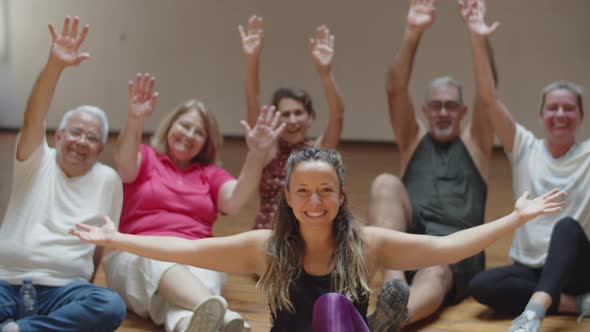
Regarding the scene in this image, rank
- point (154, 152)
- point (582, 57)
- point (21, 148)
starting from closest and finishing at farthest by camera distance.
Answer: point (21, 148)
point (154, 152)
point (582, 57)

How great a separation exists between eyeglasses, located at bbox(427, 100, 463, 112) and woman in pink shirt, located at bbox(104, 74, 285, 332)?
2.96 feet

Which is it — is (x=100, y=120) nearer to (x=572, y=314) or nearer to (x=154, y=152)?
(x=154, y=152)

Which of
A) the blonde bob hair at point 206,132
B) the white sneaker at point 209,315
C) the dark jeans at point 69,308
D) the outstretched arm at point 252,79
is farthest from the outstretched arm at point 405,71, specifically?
the dark jeans at point 69,308

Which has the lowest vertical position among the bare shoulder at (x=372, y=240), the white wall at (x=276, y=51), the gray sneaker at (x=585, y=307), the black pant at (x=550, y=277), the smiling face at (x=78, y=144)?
the gray sneaker at (x=585, y=307)

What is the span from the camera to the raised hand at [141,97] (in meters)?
3.39

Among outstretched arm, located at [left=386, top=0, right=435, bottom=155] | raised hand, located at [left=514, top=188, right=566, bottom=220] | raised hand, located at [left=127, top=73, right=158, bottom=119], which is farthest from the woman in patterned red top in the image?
raised hand, located at [left=514, top=188, right=566, bottom=220]

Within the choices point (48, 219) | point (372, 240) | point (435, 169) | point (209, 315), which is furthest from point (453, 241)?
point (48, 219)

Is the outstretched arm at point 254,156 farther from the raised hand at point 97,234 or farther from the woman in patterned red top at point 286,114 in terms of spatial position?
the raised hand at point 97,234

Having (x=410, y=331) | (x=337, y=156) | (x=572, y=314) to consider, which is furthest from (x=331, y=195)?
(x=572, y=314)

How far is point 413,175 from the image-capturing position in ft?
13.3

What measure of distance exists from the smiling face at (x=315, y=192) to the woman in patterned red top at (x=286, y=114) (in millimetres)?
1543

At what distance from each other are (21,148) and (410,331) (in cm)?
182

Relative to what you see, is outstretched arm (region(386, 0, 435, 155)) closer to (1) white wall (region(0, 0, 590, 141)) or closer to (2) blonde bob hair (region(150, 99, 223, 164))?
(2) blonde bob hair (region(150, 99, 223, 164))

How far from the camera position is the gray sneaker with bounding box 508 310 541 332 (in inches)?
120
